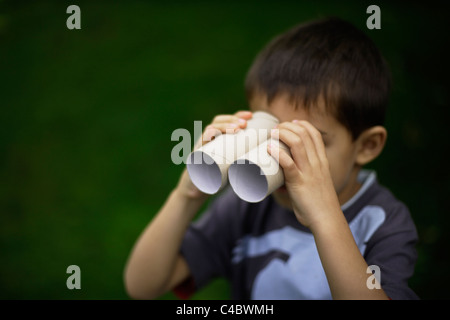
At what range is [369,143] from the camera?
3.68 feet

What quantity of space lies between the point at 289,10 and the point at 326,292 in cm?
218

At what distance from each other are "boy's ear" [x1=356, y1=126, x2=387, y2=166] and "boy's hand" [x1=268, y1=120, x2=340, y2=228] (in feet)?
0.79

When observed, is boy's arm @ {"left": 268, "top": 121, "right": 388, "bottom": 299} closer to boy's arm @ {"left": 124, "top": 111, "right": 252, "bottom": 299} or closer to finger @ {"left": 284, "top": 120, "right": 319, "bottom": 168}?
finger @ {"left": 284, "top": 120, "right": 319, "bottom": 168}

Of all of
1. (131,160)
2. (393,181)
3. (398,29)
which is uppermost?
(398,29)

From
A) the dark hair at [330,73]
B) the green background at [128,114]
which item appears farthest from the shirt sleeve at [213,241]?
the green background at [128,114]

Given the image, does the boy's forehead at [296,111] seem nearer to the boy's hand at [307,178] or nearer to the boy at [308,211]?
the boy at [308,211]

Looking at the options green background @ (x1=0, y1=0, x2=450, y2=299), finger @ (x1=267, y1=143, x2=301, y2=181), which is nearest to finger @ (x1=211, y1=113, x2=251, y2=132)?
finger @ (x1=267, y1=143, x2=301, y2=181)

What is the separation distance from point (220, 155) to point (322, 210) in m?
0.23

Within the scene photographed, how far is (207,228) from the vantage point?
130cm

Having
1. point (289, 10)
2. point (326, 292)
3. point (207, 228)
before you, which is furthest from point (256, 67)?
point (289, 10)

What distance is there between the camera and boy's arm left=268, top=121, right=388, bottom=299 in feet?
2.85

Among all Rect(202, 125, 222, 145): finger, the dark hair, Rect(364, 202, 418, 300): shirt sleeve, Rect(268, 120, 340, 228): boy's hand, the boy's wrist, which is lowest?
Rect(364, 202, 418, 300): shirt sleeve
